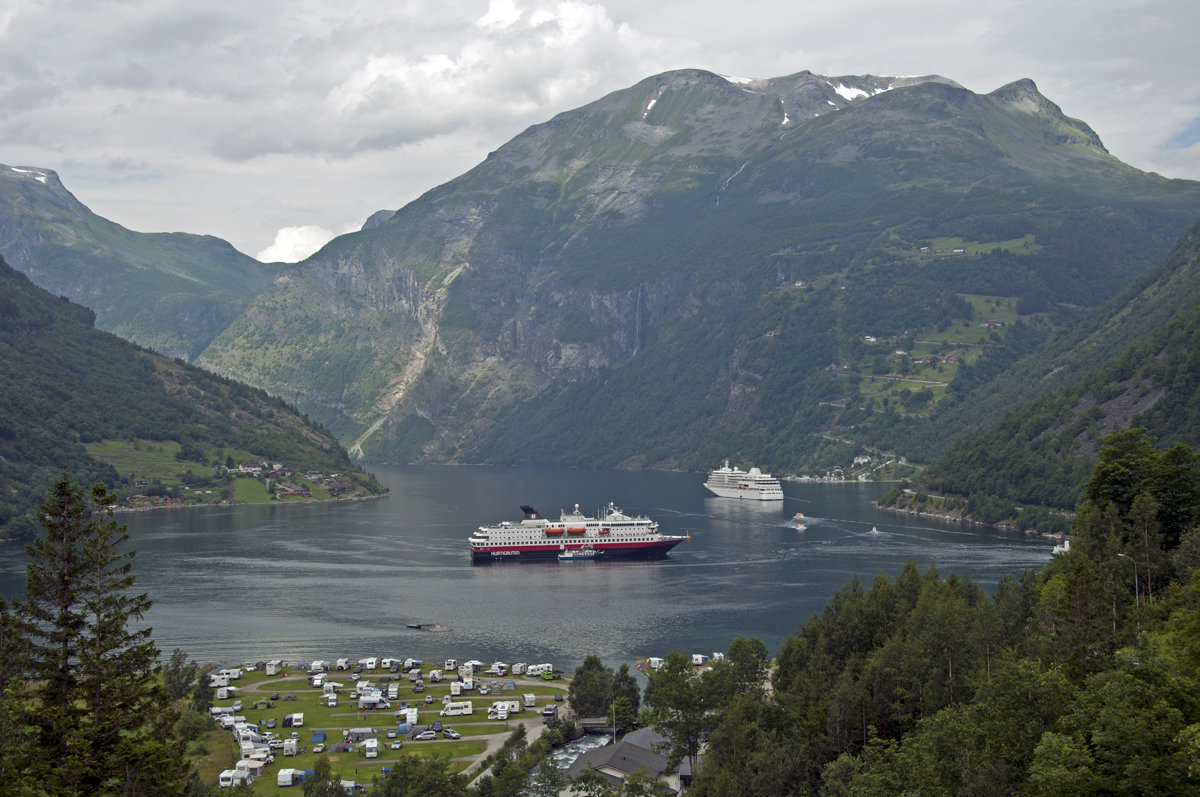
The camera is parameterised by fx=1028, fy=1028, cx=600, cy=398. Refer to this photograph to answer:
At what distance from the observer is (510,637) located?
327 feet

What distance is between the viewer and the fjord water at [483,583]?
96750 mm

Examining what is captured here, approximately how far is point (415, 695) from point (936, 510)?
12654 centimetres

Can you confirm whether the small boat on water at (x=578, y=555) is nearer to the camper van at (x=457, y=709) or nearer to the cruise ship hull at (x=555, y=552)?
the cruise ship hull at (x=555, y=552)

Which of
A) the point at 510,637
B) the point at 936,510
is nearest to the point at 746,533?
the point at 936,510

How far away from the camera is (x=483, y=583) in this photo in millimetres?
129875

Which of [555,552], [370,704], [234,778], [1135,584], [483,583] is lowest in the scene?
[234,778]

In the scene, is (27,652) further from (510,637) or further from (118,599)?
(510,637)

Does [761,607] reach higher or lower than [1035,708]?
lower

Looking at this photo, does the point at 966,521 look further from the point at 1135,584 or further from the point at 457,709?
the point at 1135,584

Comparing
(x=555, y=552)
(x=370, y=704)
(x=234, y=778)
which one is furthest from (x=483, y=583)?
(x=234, y=778)

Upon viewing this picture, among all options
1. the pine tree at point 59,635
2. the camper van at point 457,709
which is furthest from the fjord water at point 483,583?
the pine tree at point 59,635

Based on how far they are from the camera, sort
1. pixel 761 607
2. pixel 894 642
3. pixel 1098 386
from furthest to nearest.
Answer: pixel 1098 386
pixel 761 607
pixel 894 642

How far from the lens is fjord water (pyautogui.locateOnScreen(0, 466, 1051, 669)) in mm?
96750

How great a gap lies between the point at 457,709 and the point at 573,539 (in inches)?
3245
